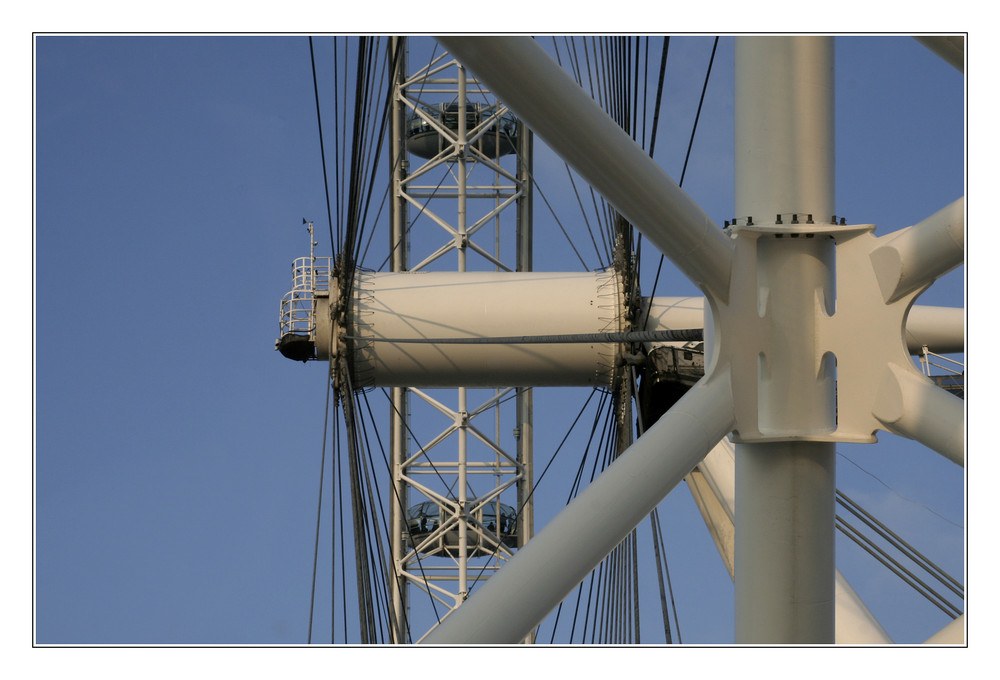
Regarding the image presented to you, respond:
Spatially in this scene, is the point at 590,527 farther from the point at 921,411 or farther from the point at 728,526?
the point at 728,526

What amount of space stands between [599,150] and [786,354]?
1497 millimetres

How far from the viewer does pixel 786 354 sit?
5.82 metres

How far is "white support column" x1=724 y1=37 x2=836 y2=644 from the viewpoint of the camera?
19.1 ft

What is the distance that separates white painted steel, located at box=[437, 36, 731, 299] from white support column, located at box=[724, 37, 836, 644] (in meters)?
0.38

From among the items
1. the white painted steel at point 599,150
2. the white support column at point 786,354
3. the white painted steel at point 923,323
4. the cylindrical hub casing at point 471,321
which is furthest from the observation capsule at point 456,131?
the white painted steel at point 599,150

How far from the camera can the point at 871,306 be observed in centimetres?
579

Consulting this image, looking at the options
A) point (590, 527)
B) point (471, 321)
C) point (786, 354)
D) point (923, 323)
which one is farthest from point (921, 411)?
point (923, 323)


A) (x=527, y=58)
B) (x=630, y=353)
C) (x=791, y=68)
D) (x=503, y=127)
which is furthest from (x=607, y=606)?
(x=503, y=127)

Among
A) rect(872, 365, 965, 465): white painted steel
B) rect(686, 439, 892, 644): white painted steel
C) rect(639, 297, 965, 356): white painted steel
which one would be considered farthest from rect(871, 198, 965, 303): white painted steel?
rect(639, 297, 965, 356): white painted steel

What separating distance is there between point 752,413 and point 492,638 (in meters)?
1.81

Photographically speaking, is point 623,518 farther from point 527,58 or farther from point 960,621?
point 527,58

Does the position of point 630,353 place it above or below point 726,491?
above

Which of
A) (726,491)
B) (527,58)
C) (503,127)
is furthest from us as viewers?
(503,127)

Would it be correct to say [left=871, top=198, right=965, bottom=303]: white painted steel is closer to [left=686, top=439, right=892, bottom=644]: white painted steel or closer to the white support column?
the white support column
